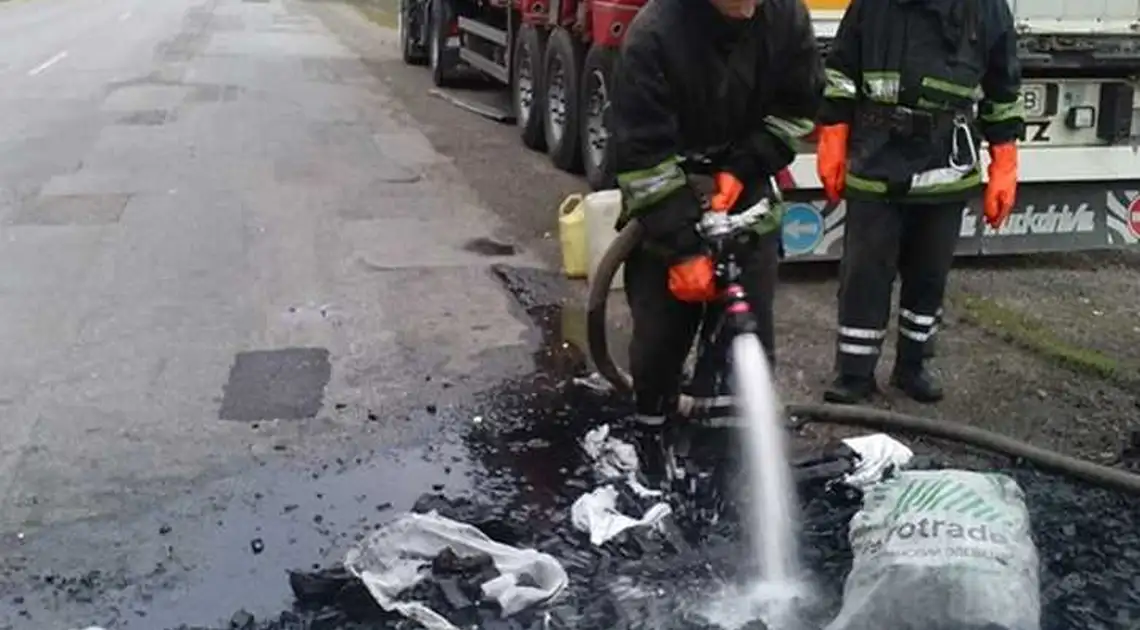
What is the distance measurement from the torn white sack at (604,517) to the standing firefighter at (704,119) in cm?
65

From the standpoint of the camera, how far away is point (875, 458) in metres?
4.61

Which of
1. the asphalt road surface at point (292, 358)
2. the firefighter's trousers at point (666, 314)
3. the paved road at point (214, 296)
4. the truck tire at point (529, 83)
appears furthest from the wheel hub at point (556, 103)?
the firefighter's trousers at point (666, 314)

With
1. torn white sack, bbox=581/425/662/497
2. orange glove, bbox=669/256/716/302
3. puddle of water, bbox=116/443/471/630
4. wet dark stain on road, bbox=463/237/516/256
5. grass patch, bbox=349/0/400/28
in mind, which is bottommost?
grass patch, bbox=349/0/400/28

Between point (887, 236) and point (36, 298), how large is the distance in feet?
14.3

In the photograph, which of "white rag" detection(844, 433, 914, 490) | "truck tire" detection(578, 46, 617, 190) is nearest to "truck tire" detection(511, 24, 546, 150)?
"truck tire" detection(578, 46, 617, 190)

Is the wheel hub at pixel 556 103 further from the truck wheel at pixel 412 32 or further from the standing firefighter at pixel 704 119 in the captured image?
the truck wheel at pixel 412 32

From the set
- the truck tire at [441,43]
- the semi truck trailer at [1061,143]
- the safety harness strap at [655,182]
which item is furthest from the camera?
the truck tire at [441,43]

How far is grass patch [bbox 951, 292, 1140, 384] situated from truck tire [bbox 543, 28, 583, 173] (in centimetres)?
357

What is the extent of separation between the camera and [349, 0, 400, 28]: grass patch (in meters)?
31.1

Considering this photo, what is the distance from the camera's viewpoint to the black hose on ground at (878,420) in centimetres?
436

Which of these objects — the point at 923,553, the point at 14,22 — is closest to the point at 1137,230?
the point at 923,553

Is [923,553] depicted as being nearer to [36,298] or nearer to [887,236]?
[887,236]

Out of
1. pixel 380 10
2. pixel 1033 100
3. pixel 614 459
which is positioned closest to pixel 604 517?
pixel 614 459

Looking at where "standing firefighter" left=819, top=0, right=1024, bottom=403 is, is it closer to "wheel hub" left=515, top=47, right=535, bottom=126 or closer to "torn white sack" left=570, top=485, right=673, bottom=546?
"torn white sack" left=570, top=485, right=673, bottom=546
